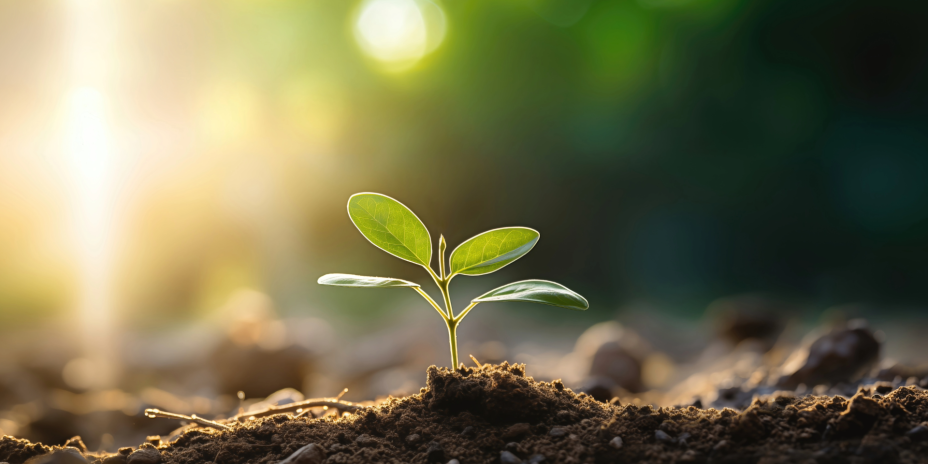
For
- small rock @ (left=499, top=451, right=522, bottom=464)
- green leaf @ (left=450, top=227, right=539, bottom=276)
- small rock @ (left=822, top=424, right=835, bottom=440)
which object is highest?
Answer: green leaf @ (left=450, top=227, right=539, bottom=276)

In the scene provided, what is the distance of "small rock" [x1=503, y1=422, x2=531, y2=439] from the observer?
22.8 inches

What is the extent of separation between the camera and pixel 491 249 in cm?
67

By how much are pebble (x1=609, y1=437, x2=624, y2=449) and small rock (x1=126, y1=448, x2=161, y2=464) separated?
545 mm

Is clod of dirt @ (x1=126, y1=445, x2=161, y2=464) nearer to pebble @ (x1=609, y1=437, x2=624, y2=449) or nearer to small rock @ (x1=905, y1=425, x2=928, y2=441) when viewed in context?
pebble @ (x1=609, y1=437, x2=624, y2=449)

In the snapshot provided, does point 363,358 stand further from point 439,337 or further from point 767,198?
point 767,198

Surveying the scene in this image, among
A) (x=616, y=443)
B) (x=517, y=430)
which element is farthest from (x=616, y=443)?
(x=517, y=430)

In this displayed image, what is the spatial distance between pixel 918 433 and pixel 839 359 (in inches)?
24.3

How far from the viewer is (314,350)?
1.83m

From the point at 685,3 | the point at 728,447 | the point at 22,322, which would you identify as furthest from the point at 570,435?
the point at 22,322

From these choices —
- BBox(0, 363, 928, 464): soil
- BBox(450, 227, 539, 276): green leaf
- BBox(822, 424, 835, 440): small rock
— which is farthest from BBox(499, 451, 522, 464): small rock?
BBox(822, 424, 835, 440): small rock

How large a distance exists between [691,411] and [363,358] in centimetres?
145

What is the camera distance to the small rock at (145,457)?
1.98 ft

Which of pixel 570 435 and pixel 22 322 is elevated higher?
pixel 22 322

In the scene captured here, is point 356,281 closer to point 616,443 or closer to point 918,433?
point 616,443
